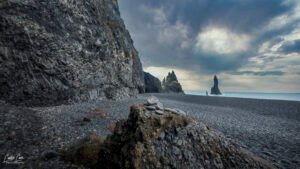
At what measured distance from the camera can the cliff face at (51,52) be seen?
13148mm

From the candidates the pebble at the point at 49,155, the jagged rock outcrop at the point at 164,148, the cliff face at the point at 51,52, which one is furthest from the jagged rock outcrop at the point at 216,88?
the pebble at the point at 49,155

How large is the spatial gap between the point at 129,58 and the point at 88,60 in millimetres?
11920

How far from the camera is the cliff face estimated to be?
13.1 meters

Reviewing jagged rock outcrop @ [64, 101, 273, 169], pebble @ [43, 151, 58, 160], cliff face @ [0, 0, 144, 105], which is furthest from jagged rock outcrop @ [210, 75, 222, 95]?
pebble @ [43, 151, 58, 160]

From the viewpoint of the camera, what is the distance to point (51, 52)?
14961 millimetres

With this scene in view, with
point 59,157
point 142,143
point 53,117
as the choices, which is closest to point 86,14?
point 53,117

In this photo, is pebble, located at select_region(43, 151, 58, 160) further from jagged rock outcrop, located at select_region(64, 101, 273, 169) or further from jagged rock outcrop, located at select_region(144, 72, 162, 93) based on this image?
jagged rock outcrop, located at select_region(144, 72, 162, 93)

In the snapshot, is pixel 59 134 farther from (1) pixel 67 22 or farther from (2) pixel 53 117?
(1) pixel 67 22

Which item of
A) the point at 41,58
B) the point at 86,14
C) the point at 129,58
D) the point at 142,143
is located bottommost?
the point at 142,143

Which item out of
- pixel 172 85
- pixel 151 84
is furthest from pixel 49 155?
pixel 172 85

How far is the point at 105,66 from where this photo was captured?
21.4m

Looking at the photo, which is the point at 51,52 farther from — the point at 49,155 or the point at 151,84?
the point at 151,84

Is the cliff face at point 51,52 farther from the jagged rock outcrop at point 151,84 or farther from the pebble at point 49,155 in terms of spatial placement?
the jagged rock outcrop at point 151,84

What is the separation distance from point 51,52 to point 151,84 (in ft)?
192
